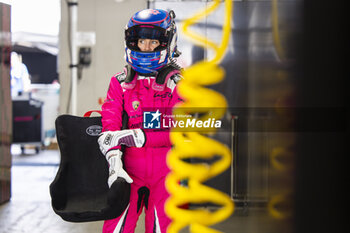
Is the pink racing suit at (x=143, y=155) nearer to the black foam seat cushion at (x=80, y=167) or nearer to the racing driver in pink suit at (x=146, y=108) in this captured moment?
the racing driver in pink suit at (x=146, y=108)

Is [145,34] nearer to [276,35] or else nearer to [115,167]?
[115,167]

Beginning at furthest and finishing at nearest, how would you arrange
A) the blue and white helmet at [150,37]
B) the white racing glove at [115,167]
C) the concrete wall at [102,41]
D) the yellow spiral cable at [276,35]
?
the concrete wall at [102,41], the blue and white helmet at [150,37], the white racing glove at [115,167], the yellow spiral cable at [276,35]

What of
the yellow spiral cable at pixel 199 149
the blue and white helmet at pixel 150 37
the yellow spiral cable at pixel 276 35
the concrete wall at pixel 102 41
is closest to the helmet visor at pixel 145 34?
the blue and white helmet at pixel 150 37

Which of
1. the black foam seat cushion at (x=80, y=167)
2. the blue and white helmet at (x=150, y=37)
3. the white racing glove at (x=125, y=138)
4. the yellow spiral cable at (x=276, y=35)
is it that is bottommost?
the black foam seat cushion at (x=80, y=167)

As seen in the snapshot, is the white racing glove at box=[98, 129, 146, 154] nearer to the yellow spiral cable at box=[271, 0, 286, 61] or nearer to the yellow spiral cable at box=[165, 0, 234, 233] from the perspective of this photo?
the yellow spiral cable at box=[165, 0, 234, 233]

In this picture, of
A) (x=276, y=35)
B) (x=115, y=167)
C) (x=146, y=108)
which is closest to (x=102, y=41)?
(x=146, y=108)

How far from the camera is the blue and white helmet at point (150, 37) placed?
1.74 meters

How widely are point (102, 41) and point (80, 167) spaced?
239 centimetres

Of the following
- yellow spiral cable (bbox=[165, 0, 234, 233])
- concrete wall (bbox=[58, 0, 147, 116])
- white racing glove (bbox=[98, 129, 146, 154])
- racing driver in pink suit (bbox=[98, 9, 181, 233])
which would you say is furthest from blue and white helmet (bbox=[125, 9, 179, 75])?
concrete wall (bbox=[58, 0, 147, 116])

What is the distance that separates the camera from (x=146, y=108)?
175cm

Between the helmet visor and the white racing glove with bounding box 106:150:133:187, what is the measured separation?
1.55 feet

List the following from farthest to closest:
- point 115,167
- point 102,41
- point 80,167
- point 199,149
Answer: point 102,41 < point 80,167 < point 115,167 < point 199,149

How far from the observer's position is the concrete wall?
4027mm

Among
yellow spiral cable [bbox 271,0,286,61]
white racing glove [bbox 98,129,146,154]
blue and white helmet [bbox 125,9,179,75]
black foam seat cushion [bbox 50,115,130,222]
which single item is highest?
blue and white helmet [bbox 125,9,179,75]
